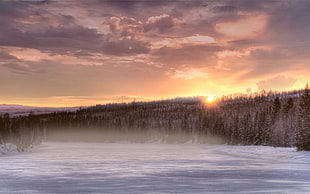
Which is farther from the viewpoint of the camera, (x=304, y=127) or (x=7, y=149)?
(x=7, y=149)

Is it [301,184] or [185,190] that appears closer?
[185,190]

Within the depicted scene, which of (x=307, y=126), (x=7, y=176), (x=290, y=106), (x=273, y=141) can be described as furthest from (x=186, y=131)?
(x=7, y=176)

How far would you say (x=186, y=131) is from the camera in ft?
504

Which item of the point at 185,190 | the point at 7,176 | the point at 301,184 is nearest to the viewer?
the point at 185,190

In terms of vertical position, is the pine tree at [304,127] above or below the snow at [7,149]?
above

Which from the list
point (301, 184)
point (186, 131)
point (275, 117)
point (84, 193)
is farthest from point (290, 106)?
point (84, 193)

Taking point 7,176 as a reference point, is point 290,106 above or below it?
above

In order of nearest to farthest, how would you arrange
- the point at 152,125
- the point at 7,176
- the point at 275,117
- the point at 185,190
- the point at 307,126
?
the point at 185,190 < the point at 7,176 < the point at 307,126 < the point at 275,117 < the point at 152,125

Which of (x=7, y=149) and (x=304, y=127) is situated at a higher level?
(x=304, y=127)

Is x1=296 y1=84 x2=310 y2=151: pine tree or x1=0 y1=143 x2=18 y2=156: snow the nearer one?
x1=0 y1=143 x2=18 y2=156: snow

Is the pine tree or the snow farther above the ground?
the pine tree

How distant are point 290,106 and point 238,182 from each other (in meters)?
98.1

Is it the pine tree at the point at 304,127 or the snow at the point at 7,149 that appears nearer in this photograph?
the snow at the point at 7,149

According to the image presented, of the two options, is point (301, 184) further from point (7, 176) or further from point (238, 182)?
point (7, 176)
